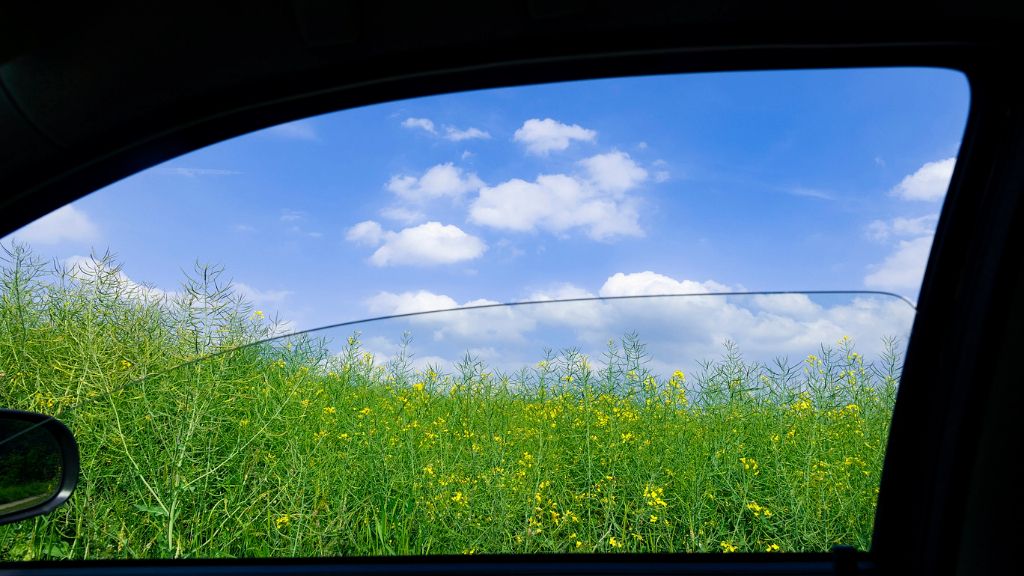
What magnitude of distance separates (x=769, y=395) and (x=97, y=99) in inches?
84.9

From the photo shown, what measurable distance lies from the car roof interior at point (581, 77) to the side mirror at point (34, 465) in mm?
176

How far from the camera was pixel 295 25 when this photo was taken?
1330mm

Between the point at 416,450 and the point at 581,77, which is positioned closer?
the point at 581,77

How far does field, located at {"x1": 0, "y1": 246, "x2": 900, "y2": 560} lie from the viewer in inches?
92.2

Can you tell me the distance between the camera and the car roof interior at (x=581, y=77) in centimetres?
115

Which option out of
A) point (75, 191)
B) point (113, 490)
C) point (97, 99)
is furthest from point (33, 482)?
point (113, 490)

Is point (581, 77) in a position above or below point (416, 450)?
above

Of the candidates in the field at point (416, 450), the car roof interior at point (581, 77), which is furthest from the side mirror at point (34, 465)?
the field at point (416, 450)

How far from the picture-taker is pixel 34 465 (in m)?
1.46

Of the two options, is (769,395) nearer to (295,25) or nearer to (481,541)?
(481,541)

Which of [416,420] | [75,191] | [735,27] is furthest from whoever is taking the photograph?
[416,420]

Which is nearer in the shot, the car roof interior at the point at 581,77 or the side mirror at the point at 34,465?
the car roof interior at the point at 581,77

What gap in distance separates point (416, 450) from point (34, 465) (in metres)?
1.36

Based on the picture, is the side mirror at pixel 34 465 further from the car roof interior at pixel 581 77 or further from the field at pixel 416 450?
the field at pixel 416 450
